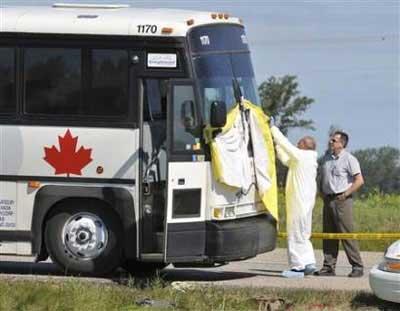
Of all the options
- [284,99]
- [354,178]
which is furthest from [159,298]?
[284,99]

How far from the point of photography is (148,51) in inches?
530

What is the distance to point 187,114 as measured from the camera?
1325 cm

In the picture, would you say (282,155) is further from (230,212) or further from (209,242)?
(209,242)

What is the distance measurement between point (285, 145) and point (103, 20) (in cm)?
272

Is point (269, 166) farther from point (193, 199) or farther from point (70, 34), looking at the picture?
point (70, 34)

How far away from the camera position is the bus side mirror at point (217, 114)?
13141mm

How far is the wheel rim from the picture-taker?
13750mm

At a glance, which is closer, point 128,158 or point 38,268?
point 128,158

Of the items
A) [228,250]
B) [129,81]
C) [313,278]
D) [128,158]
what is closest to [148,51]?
[129,81]

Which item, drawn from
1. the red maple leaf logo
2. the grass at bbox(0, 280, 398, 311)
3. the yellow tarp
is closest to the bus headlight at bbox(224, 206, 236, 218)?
the yellow tarp

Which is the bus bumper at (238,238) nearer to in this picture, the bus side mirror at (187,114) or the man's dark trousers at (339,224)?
the man's dark trousers at (339,224)

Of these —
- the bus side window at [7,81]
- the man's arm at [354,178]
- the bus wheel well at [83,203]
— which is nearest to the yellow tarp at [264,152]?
the man's arm at [354,178]

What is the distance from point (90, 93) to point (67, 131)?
20.7 inches

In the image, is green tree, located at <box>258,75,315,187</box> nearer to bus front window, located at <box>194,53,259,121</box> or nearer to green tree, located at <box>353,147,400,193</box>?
green tree, located at <box>353,147,400,193</box>
